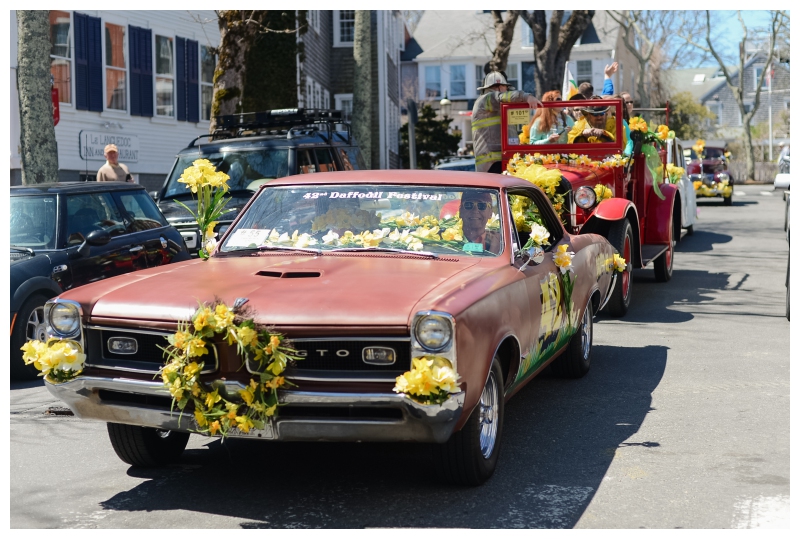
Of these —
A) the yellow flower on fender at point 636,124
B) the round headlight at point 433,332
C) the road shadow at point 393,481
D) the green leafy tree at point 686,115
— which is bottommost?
the road shadow at point 393,481

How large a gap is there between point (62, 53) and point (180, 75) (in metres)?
4.29

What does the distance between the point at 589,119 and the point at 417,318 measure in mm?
7666

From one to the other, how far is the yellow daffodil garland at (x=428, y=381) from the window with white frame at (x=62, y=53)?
1762 centimetres

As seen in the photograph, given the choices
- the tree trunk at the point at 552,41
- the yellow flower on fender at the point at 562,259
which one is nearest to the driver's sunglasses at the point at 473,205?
the yellow flower on fender at the point at 562,259

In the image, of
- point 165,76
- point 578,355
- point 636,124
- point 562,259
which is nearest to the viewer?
point 562,259

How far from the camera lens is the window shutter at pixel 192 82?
24766mm

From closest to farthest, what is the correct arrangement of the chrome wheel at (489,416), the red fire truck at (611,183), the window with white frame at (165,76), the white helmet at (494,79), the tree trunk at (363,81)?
the chrome wheel at (489,416)
the red fire truck at (611,183)
the white helmet at (494,79)
the tree trunk at (363,81)
the window with white frame at (165,76)

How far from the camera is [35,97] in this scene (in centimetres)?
1152

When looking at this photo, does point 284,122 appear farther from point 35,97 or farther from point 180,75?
point 180,75

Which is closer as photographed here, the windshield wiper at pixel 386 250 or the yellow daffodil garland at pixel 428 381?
the yellow daffodil garland at pixel 428 381

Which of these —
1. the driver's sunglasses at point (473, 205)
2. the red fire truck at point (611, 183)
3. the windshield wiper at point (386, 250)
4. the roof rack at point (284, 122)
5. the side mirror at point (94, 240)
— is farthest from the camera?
the roof rack at point (284, 122)

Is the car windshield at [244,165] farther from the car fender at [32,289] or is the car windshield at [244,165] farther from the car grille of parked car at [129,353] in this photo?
the car grille of parked car at [129,353]

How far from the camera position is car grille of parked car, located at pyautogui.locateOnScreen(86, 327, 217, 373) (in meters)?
4.77

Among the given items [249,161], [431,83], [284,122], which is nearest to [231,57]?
[284,122]
